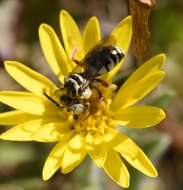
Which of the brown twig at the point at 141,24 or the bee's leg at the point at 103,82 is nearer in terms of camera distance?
the brown twig at the point at 141,24

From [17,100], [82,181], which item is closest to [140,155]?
[17,100]

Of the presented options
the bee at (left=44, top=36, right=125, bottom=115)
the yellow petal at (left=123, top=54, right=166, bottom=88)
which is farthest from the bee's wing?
the yellow petal at (left=123, top=54, right=166, bottom=88)

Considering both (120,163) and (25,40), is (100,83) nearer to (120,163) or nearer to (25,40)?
(120,163)

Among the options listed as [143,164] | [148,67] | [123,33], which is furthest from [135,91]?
[143,164]

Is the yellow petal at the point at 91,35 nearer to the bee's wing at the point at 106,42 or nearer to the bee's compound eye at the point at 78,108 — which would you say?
the bee's wing at the point at 106,42

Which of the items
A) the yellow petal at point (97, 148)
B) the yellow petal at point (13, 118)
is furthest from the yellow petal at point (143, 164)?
the yellow petal at point (13, 118)

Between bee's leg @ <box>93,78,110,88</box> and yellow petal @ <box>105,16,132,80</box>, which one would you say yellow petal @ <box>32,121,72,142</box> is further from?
yellow petal @ <box>105,16,132,80</box>
